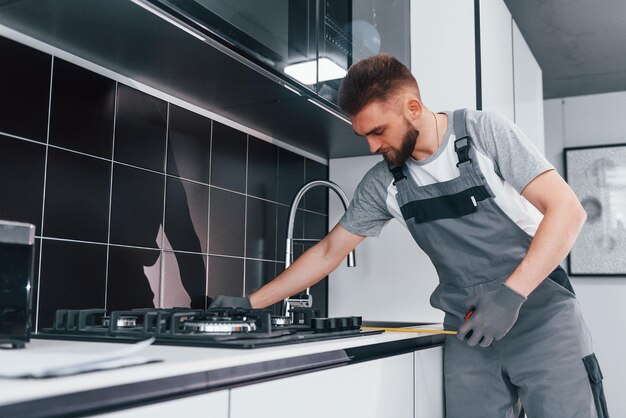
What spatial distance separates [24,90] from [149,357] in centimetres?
77

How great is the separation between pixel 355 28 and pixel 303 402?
1.22 metres

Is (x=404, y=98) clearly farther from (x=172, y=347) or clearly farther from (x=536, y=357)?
(x=172, y=347)

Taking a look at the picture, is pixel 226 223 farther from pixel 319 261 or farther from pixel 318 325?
pixel 318 325

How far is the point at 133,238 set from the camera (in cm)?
156

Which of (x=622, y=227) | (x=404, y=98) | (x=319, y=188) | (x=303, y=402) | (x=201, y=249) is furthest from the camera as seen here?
(x=622, y=227)

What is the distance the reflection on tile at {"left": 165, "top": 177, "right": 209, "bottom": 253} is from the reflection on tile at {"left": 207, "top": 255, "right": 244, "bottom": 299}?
0.23ft

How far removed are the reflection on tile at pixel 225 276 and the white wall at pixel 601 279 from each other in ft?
8.87

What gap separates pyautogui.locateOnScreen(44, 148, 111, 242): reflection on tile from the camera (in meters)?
1.36

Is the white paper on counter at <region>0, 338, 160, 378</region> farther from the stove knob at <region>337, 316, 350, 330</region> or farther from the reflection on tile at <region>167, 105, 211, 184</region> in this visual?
the reflection on tile at <region>167, 105, 211, 184</region>

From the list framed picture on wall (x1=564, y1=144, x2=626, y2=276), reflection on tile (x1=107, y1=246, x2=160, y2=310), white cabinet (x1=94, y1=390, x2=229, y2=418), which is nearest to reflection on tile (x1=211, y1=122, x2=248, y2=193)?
reflection on tile (x1=107, y1=246, x2=160, y2=310)

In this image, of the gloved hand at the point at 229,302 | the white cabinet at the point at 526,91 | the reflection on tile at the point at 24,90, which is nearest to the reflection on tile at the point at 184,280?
the gloved hand at the point at 229,302

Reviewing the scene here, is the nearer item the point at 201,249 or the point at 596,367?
the point at 596,367

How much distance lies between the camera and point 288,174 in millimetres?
2225

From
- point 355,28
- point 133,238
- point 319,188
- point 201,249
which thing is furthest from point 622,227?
point 133,238
